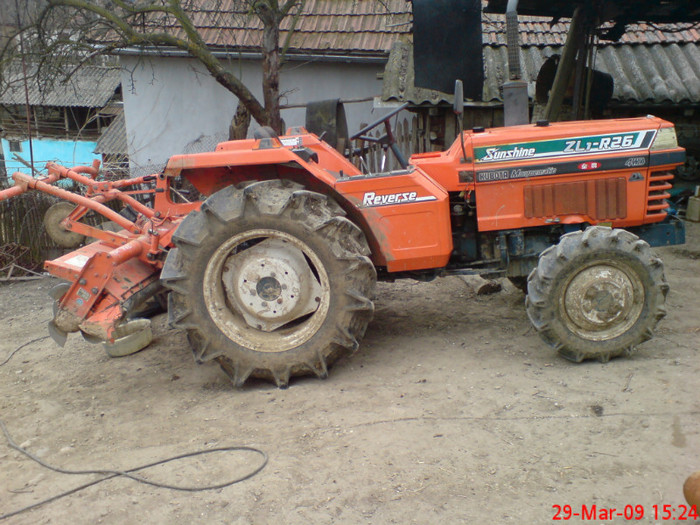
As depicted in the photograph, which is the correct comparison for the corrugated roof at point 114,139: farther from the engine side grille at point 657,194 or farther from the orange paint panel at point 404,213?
the engine side grille at point 657,194

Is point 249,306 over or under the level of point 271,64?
under

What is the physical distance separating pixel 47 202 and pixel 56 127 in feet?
65.0

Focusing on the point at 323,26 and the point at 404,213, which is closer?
the point at 404,213

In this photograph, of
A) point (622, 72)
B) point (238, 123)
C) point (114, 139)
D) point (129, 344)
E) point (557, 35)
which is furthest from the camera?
point (114, 139)

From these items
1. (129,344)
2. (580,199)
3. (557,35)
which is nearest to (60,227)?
(129,344)

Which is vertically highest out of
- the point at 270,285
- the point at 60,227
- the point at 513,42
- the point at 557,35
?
the point at 557,35

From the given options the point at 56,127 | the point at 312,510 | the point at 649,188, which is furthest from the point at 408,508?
the point at 56,127

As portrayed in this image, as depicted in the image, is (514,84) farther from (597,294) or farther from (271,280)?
(271,280)

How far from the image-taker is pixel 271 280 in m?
4.02

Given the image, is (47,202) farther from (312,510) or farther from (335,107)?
(312,510)

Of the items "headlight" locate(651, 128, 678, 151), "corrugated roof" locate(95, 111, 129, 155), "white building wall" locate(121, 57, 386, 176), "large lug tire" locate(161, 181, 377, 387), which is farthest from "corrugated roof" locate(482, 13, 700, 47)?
"corrugated roof" locate(95, 111, 129, 155)
